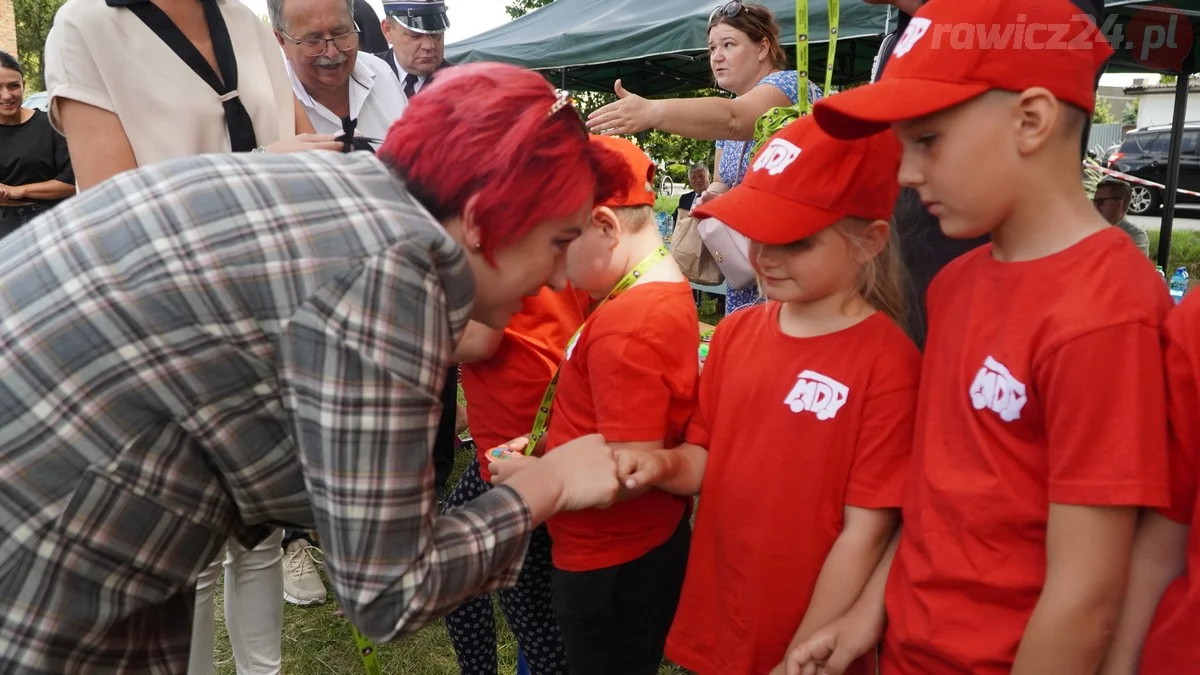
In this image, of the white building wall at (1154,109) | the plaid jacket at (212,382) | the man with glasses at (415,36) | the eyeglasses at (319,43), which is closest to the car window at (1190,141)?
the man with glasses at (415,36)

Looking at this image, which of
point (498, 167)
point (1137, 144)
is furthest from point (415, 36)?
point (1137, 144)

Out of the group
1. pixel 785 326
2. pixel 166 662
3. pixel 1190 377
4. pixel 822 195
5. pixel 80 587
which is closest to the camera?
pixel 1190 377

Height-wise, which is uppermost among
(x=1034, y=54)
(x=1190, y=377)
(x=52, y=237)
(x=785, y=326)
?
(x=1034, y=54)

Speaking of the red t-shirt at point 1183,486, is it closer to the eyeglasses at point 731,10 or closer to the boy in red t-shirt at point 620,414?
the boy in red t-shirt at point 620,414

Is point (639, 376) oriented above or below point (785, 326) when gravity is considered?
below

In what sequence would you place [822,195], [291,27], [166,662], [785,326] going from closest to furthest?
[166,662], [822,195], [785,326], [291,27]

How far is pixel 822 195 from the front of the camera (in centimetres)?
149

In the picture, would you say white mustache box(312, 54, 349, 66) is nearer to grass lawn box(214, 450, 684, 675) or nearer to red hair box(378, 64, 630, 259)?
red hair box(378, 64, 630, 259)

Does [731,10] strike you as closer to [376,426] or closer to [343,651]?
[343,651]

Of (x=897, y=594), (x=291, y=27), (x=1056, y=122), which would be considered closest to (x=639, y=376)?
(x=897, y=594)

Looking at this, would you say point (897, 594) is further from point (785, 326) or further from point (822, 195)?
point (822, 195)

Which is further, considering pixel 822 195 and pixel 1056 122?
pixel 822 195

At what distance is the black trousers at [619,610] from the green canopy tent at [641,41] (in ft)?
15.0

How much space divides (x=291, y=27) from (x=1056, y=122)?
2.31 meters
